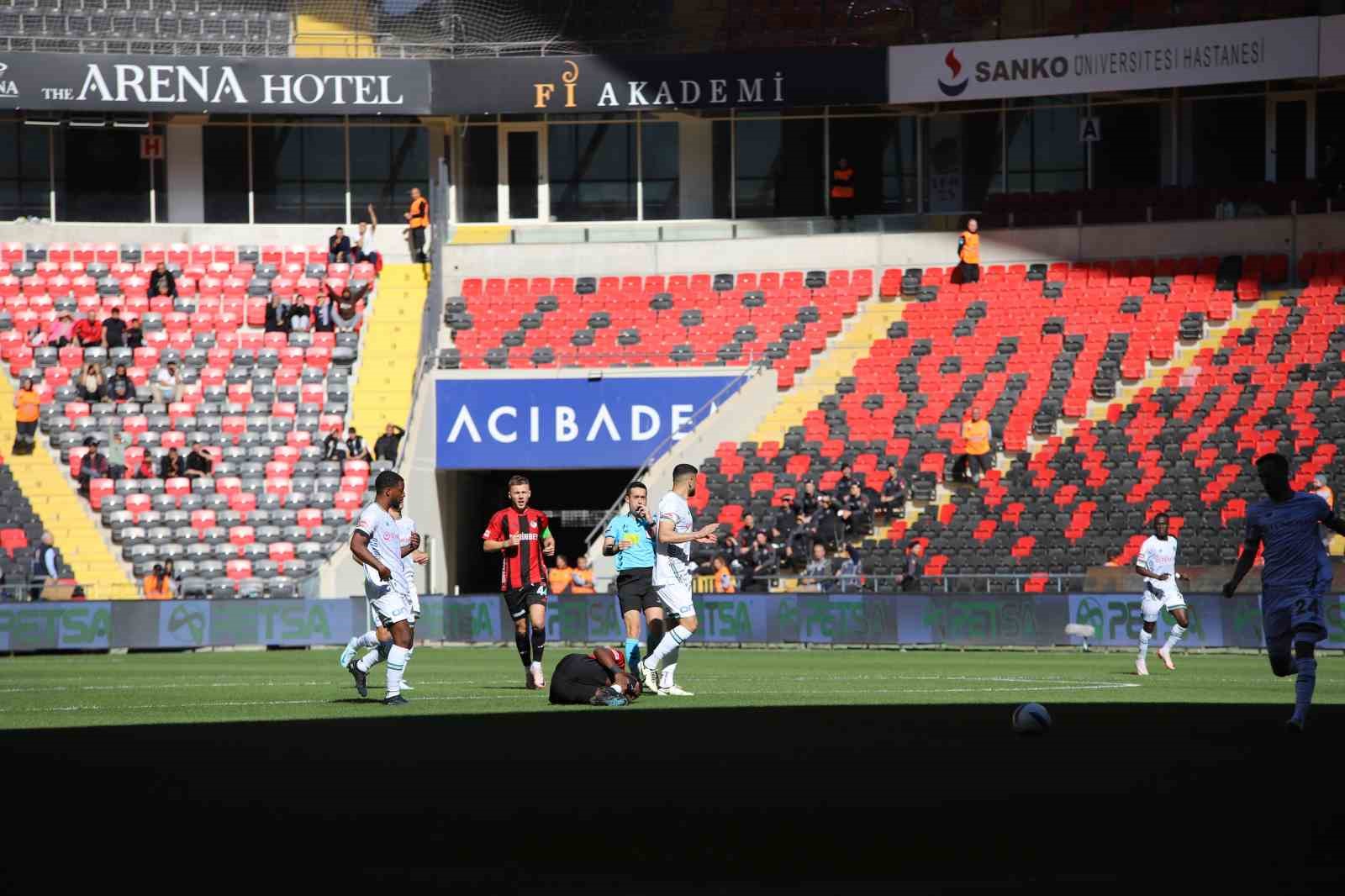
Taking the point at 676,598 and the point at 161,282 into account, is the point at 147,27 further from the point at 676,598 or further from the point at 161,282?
the point at 676,598

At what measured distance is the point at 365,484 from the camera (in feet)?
132

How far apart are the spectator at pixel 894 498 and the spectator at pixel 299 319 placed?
14.1m

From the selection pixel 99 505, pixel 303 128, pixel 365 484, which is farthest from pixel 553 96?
pixel 99 505

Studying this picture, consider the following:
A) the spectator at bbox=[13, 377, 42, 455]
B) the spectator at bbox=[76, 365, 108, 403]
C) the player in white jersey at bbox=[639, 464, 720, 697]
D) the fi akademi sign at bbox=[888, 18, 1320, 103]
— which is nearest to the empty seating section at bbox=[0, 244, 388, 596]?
the spectator at bbox=[76, 365, 108, 403]

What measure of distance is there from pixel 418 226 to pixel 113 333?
7.34 metres

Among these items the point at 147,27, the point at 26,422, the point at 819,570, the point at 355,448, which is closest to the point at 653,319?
the point at 355,448

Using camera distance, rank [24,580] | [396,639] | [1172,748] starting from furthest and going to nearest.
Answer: [24,580] < [396,639] < [1172,748]

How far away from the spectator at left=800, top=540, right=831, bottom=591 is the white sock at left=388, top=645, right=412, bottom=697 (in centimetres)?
1701

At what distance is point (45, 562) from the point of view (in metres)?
36.5

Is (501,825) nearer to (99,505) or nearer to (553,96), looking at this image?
(99,505)

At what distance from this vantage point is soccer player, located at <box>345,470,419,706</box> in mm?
17750

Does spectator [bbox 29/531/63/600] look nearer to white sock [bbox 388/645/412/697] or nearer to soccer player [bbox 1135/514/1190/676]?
white sock [bbox 388/645/412/697]

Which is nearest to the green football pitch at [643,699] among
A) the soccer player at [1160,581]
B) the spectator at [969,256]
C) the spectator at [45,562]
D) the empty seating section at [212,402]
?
the soccer player at [1160,581]

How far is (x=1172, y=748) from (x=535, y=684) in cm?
850
